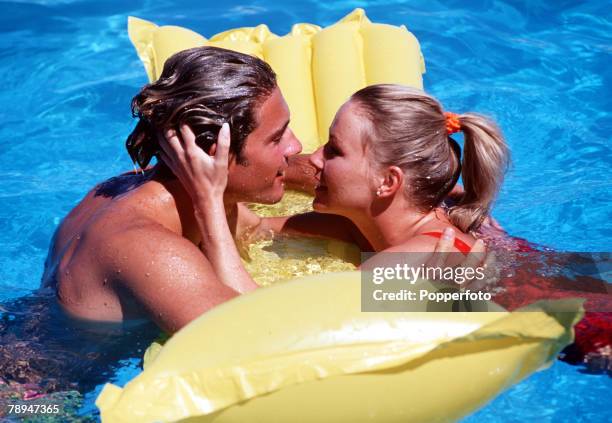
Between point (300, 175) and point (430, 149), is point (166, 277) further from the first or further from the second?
point (300, 175)

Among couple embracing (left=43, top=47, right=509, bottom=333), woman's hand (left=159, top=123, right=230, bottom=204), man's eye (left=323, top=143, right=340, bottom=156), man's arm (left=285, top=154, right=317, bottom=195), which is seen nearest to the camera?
couple embracing (left=43, top=47, right=509, bottom=333)

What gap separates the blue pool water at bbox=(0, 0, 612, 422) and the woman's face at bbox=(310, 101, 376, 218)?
37.7 inches

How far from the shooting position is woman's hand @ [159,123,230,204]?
314 centimetres

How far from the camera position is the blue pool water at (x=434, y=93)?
15.9 ft

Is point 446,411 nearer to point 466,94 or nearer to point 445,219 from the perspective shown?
point 445,219

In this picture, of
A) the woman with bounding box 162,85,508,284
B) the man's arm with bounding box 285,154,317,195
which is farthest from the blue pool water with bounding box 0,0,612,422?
the man's arm with bounding box 285,154,317,195

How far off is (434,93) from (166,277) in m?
3.83

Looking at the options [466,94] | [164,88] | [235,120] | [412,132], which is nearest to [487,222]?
[412,132]

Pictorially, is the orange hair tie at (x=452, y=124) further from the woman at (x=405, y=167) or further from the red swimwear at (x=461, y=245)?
the red swimwear at (x=461, y=245)

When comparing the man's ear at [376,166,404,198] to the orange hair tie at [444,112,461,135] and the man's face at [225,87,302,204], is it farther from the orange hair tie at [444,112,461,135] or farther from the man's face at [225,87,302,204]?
the man's face at [225,87,302,204]

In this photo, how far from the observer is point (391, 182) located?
11.5ft

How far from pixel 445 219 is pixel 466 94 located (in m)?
2.83

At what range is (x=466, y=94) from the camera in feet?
20.4

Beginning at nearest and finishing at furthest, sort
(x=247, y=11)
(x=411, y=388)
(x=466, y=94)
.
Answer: (x=411, y=388) → (x=466, y=94) → (x=247, y=11)
